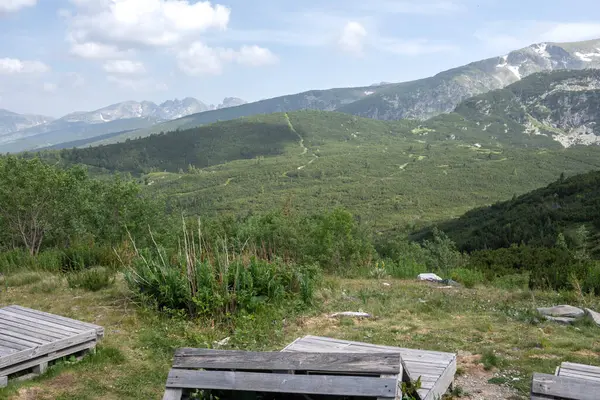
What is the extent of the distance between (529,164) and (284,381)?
19440 cm

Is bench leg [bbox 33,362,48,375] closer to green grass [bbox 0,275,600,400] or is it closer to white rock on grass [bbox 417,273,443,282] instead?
green grass [bbox 0,275,600,400]

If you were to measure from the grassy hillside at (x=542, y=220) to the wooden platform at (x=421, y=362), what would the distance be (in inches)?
1750

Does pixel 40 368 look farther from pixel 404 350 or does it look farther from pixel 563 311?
pixel 563 311

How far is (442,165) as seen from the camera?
19225cm

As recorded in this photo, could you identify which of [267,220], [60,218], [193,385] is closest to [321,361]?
[193,385]

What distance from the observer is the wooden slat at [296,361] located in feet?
13.9

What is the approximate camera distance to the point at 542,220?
226ft

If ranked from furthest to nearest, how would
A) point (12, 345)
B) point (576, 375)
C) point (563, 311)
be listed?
1. point (563, 311)
2. point (12, 345)
3. point (576, 375)

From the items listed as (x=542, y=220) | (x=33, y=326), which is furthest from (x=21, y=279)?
(x=542, y=220)

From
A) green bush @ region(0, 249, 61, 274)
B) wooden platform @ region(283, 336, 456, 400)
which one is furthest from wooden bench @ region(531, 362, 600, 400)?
green bush @ region(0, 249, 61, 274)

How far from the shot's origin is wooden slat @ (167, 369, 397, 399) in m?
4.03

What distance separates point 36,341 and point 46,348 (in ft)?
0.59

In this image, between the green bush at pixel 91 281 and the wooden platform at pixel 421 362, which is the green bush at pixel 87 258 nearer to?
the green bush at pixel 91 281

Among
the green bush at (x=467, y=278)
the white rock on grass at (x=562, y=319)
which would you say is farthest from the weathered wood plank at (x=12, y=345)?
the green bush at (x=467, y=278)
